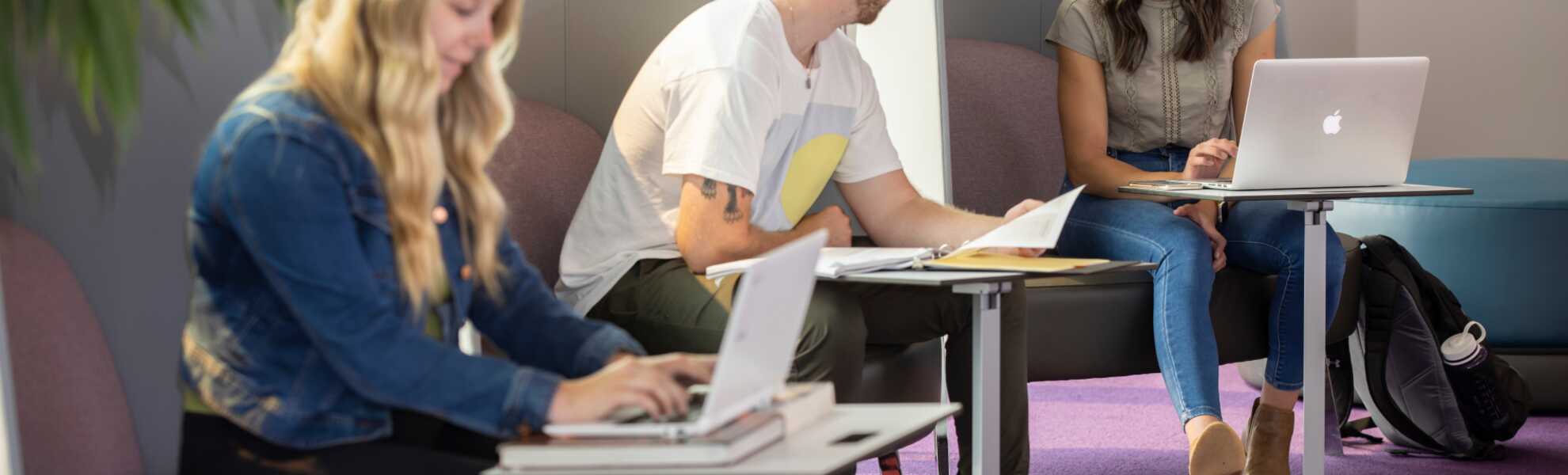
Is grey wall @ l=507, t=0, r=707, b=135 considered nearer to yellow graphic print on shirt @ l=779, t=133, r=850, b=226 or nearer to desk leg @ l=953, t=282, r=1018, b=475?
yellow graphic print on shirt @ l=779, t=133, r=850, b=226

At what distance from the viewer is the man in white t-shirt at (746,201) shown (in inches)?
80.2

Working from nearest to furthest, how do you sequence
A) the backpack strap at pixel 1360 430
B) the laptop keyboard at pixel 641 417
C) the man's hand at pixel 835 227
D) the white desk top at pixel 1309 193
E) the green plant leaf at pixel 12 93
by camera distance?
the laptop keyboard at pixel 641 417
the green plant leaf at pixel 12 93
the man's hand at pixel 835 227
the white desk top at pixel 1309 193
the backpack strap at pixel 1360 430

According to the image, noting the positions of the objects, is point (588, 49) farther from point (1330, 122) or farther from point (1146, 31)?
point (1330, 122)

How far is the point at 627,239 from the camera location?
217 centimetres

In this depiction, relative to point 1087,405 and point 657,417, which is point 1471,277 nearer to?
point 1087,405

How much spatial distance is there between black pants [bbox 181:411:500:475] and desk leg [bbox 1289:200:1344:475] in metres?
1.61

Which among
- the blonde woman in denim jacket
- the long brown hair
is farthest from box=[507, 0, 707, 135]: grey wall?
the blonde woman in denim jacket

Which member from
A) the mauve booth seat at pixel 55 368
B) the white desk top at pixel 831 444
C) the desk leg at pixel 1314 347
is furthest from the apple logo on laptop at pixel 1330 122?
the mauve booth seat at pixel 55 368

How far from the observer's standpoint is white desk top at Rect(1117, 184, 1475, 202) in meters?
2.29

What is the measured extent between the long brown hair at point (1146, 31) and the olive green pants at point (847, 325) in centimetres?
72

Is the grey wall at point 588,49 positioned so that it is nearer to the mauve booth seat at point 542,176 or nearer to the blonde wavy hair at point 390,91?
the mauve booth seat at point 542,176

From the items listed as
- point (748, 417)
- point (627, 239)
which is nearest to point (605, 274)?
point (627, 239)

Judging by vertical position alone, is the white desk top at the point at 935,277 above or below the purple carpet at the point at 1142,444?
above

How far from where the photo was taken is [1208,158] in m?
2.58
